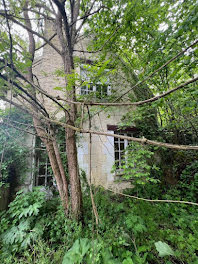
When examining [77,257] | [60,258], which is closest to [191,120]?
[77,257]

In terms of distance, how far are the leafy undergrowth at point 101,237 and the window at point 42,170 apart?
144cm

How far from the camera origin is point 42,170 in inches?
175

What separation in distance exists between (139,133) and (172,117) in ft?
4.94

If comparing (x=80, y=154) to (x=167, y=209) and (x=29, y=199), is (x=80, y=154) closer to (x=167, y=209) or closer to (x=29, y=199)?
(x=29, y=199)

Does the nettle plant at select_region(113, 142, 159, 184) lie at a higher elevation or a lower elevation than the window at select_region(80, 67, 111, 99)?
lower

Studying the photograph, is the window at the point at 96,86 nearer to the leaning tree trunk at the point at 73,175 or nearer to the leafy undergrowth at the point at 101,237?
the leaning tree trunk at the point at 73,175

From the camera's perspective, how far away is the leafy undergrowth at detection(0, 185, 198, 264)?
176 centimetres

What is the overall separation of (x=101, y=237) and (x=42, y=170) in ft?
10.5

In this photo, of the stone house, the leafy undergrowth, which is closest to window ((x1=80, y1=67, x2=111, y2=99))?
the stone house

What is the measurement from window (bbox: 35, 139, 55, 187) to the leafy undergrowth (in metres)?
1.44

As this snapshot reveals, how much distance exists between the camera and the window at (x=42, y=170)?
421 cm

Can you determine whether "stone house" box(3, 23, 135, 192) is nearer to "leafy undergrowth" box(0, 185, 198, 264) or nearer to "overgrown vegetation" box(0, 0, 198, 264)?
"overgrown vegetation" box(0, 0, 198, 264)

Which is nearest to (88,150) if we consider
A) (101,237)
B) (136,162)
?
(136,162)

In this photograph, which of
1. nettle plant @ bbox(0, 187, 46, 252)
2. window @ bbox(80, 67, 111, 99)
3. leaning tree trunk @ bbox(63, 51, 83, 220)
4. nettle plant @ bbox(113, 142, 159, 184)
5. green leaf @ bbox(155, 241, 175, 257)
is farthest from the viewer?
nettle plant @ bbox(113, 142, 159, 184)
